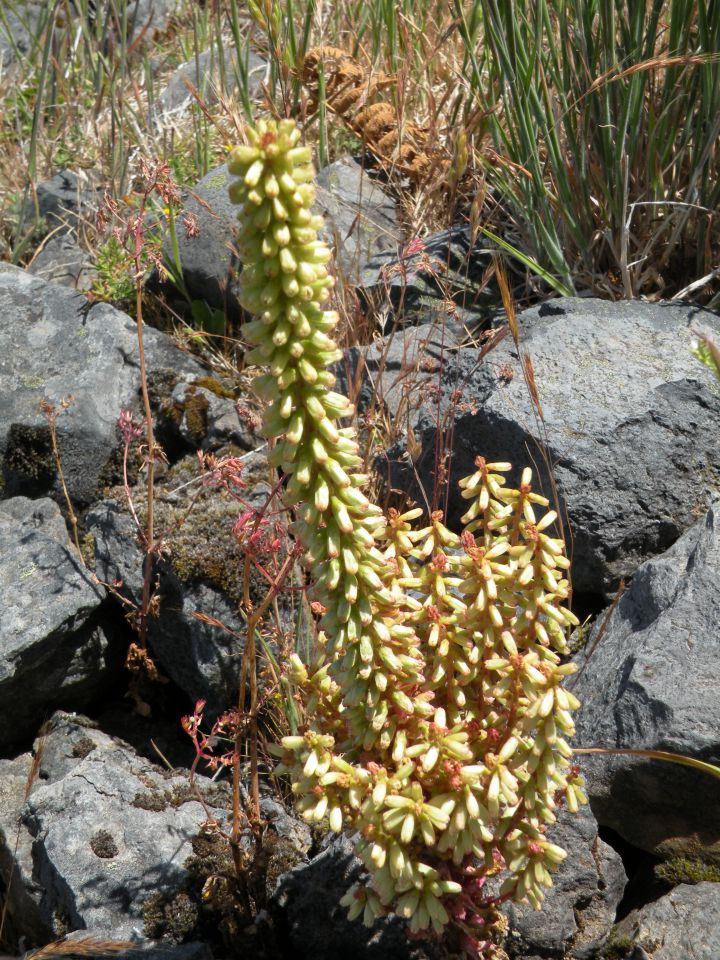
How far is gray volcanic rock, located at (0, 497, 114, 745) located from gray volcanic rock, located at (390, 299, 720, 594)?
48.5 inches

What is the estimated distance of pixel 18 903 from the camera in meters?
2.75

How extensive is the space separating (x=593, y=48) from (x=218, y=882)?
3.14 m

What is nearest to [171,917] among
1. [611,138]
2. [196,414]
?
[196,414]

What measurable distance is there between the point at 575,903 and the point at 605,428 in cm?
141

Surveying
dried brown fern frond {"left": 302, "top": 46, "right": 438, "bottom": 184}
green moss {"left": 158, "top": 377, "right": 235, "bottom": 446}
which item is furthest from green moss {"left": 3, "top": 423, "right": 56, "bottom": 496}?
dried brown fern frond {"left": 302, "top": 46, "right": 438, "bottom": 184}

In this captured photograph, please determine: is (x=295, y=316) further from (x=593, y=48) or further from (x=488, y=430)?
(x=593, y=48)

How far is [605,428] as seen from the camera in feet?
9.72

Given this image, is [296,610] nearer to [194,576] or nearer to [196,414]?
[194,576]

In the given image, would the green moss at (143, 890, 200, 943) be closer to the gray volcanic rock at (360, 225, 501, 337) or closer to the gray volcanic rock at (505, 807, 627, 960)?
the gray volcanic rock at (505, 807, 627, 960)

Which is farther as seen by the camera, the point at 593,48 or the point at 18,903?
the point at 593,48

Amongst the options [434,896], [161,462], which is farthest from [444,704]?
[161,462]

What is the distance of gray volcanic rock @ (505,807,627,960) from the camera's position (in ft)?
7.51

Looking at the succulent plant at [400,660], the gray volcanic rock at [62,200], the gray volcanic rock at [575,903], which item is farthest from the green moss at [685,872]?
the gray volcanic rock at [62,200]

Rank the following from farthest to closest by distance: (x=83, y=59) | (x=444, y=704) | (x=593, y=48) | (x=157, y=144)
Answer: (x=83, y=59) < (x=157, y=144) < (x=593, y=48) < (x=444, y=704)
